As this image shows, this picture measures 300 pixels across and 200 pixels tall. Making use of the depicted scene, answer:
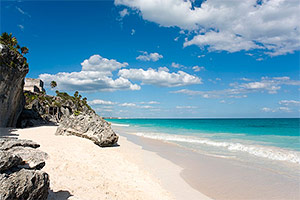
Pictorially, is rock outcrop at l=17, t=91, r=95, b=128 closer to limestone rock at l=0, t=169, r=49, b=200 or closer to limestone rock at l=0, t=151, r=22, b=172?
limestone rock at l=0, t=151, r=22, b=172

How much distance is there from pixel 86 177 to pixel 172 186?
144 inches

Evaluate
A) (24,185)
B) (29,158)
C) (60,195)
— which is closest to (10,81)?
(29,158)

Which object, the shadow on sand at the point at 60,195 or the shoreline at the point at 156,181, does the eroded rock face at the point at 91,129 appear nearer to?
the shoreline at the point at 156,181

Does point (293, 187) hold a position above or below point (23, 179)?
below

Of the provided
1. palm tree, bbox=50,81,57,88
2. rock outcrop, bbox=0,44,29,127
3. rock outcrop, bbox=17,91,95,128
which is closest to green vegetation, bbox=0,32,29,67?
rock outcrop, bbox=0,44,29,127

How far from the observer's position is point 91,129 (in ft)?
51.8

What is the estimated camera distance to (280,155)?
14711 millimetres

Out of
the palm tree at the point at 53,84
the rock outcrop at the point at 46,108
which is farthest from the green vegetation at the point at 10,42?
the palm tree at the point at 53,84

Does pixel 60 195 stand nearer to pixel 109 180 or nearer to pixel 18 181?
pixel 18 181

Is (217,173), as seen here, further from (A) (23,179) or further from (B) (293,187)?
(A) (23,179)

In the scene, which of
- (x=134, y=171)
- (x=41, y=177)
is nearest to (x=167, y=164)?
(x=134, y=171)

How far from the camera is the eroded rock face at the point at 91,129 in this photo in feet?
50.0

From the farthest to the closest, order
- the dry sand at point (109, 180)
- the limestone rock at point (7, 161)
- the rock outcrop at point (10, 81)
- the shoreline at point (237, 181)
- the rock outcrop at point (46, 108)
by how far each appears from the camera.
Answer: the rock outcrop at point (46, 108) < the rock outcrop at point (10, 81) < the shoreline at point (237, 181) < the dry sand at point (109, 180) < the limestone rock at point (7, 161)

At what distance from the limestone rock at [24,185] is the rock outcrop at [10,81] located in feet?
66.9
